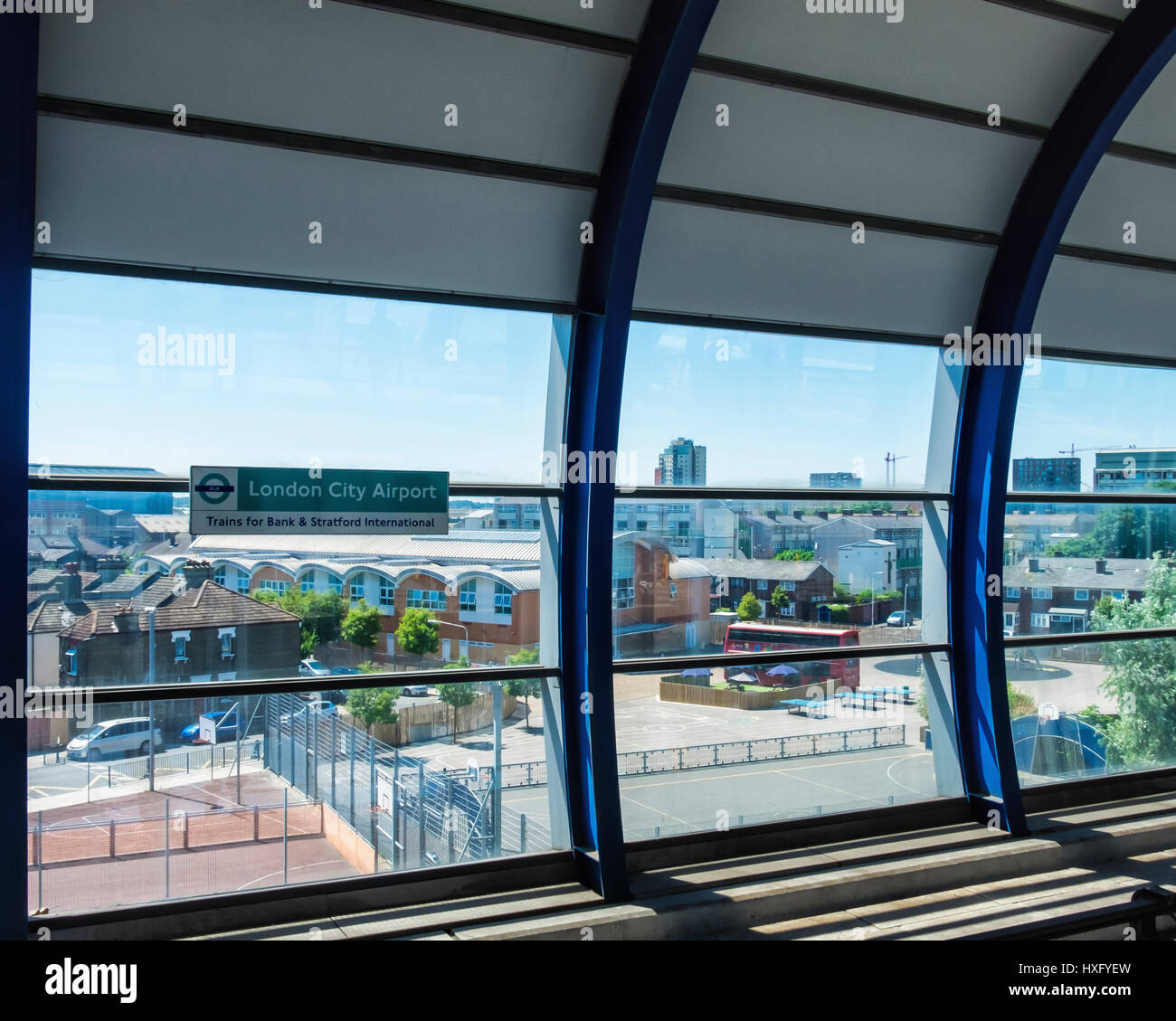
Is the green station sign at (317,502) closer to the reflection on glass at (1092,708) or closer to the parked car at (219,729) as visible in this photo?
the parked car at (219,729)

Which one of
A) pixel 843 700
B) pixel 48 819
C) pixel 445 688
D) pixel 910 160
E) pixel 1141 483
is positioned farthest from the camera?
pixel 1141 483

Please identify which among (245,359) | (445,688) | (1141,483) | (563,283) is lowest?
(445,688)

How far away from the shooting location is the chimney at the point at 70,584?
5.68 m

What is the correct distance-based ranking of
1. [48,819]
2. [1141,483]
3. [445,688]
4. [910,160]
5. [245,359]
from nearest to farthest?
[48,819]
[245,359]
[445,688]
[910,160]
[1141,483]

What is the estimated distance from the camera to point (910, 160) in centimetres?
742

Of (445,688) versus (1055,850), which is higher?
(445,688)

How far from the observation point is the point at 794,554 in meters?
7.83

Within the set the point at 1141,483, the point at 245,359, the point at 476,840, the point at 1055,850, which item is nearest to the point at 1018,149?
the point at 1141,483

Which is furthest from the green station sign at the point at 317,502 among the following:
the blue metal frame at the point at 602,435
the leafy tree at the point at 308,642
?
the blue metal frame at the point at 602,435

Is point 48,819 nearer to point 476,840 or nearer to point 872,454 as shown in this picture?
point 476,840

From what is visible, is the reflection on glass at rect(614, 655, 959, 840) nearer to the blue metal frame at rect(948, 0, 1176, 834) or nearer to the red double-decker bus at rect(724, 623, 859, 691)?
the red double-decker bus at rect(724, 623, 859, 691)

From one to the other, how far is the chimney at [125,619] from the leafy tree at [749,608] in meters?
4.47

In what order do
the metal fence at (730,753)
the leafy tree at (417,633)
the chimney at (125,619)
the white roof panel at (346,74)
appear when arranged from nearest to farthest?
1. the white roof panel at (346,74)
2. the chimney at (125,619)
3. the leafy tree at (417,633)
4. the metal fence at (730,753)

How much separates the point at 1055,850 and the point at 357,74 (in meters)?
8.07
